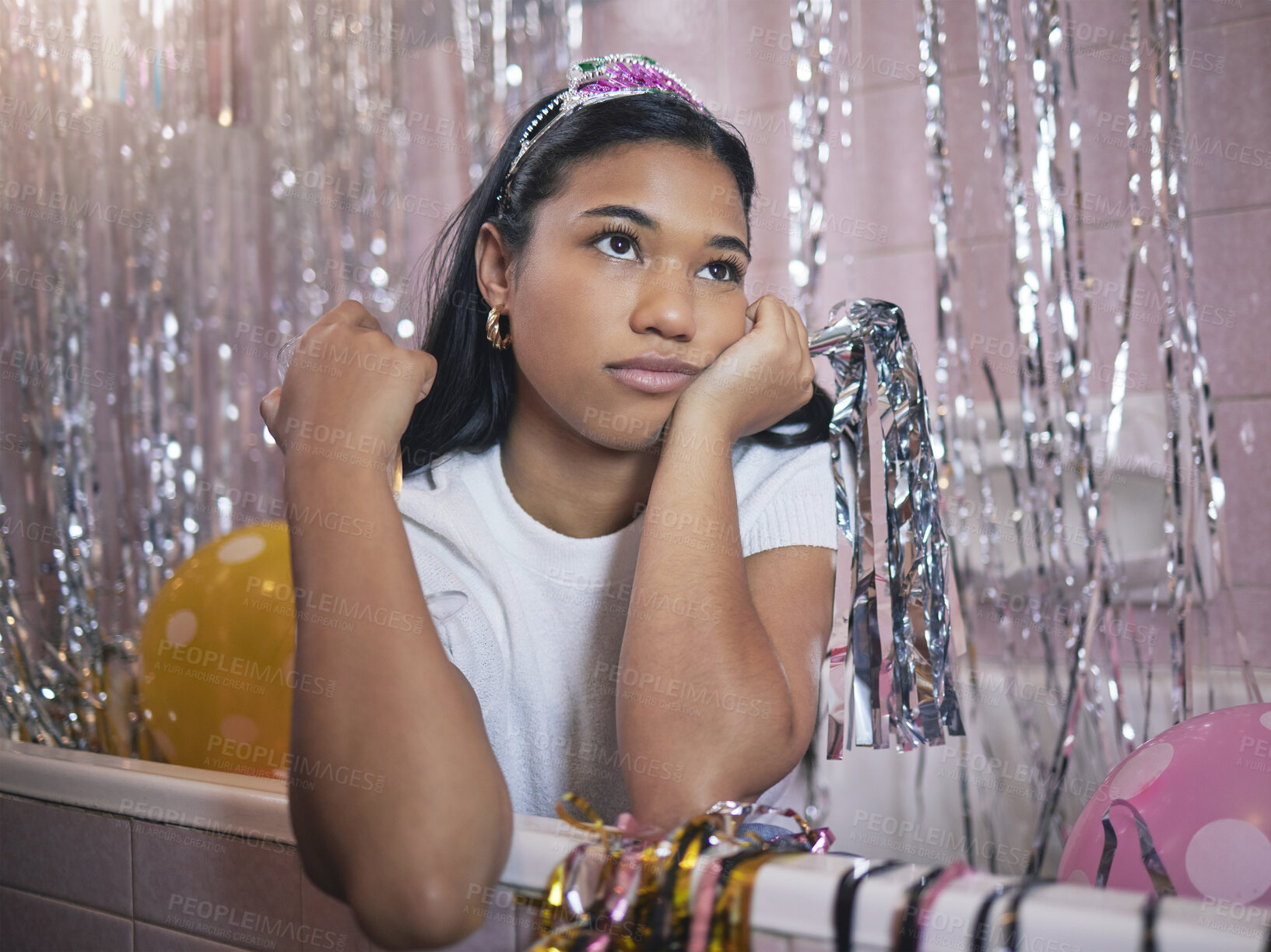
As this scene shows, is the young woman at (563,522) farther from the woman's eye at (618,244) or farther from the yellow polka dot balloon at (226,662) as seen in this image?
the yellow polka dot balloon at (226,662)

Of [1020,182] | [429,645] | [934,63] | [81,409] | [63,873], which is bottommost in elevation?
[63,873]

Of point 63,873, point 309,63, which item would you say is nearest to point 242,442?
point 309,63

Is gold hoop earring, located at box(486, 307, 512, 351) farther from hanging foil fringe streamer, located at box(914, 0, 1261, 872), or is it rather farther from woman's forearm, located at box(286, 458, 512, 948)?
hanging foil fringe streamer, located at box(914, 0, 1261, 872)

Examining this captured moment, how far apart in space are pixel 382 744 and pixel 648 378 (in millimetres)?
364

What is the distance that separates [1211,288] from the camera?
1.73 m

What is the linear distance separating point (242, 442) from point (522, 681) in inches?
56.6

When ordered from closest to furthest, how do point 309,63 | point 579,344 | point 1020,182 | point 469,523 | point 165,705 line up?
1. point 579,344
2. point 469,523
3. point 165,705
4. point 1020,182
5. point 309,63

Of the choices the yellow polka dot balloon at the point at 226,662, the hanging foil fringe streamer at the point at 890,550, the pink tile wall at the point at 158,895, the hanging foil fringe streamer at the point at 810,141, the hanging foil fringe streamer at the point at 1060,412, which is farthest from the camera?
the hanging foil fringe streamer at the point at 810,141

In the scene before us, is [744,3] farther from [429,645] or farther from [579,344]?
[429,645]

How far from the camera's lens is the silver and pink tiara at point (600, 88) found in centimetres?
96

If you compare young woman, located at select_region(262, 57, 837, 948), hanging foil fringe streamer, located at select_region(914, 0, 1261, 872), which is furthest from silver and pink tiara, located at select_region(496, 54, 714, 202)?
hanging foil fringe streamer, located at select_region(914, 0, 1261, 872)

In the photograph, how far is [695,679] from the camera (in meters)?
→ 0.74

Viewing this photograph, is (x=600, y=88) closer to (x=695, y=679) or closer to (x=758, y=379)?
(x=758, y=379)

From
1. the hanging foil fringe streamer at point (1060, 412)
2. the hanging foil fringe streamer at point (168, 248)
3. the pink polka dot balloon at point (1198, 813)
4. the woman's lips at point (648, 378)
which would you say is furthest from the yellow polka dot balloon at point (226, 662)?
the hanging foil fringe streamer at point (1060, 412)
